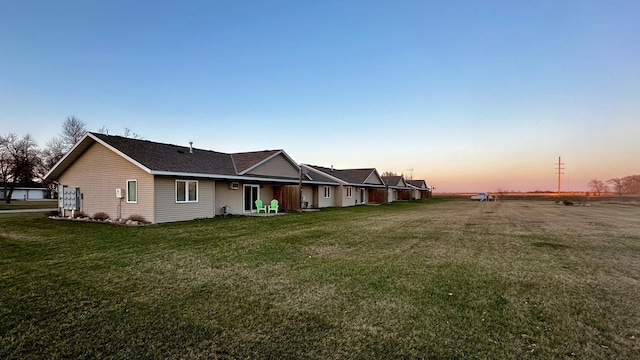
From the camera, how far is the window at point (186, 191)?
15.2 metres

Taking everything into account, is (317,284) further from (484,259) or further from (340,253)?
(484,259)

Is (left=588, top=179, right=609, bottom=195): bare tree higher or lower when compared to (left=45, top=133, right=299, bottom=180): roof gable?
lower

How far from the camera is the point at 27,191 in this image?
190 feet

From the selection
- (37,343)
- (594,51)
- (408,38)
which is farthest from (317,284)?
(594,51)

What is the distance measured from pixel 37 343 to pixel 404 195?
51887 mm

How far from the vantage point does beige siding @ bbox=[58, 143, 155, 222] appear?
14094 millimetres

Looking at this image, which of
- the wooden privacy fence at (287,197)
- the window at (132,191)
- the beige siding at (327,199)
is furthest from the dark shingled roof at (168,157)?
the beige siding at (327,199)

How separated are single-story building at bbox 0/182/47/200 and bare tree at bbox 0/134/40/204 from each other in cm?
2056

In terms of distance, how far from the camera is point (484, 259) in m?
7.14

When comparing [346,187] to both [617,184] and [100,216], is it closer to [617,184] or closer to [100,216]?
[100,216]

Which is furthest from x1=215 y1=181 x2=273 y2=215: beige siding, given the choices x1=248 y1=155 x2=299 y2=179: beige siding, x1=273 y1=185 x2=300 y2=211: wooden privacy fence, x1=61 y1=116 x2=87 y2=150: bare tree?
x1=61 y1=116 x2=87 y2=150: bare tree

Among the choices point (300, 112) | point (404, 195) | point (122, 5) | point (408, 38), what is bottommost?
point (404, 195)

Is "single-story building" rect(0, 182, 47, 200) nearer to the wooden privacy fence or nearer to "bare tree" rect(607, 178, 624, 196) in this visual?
the wooden privacy fence

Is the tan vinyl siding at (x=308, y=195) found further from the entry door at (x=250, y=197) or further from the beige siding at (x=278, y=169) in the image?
the entry door at (x=250, y=197)
